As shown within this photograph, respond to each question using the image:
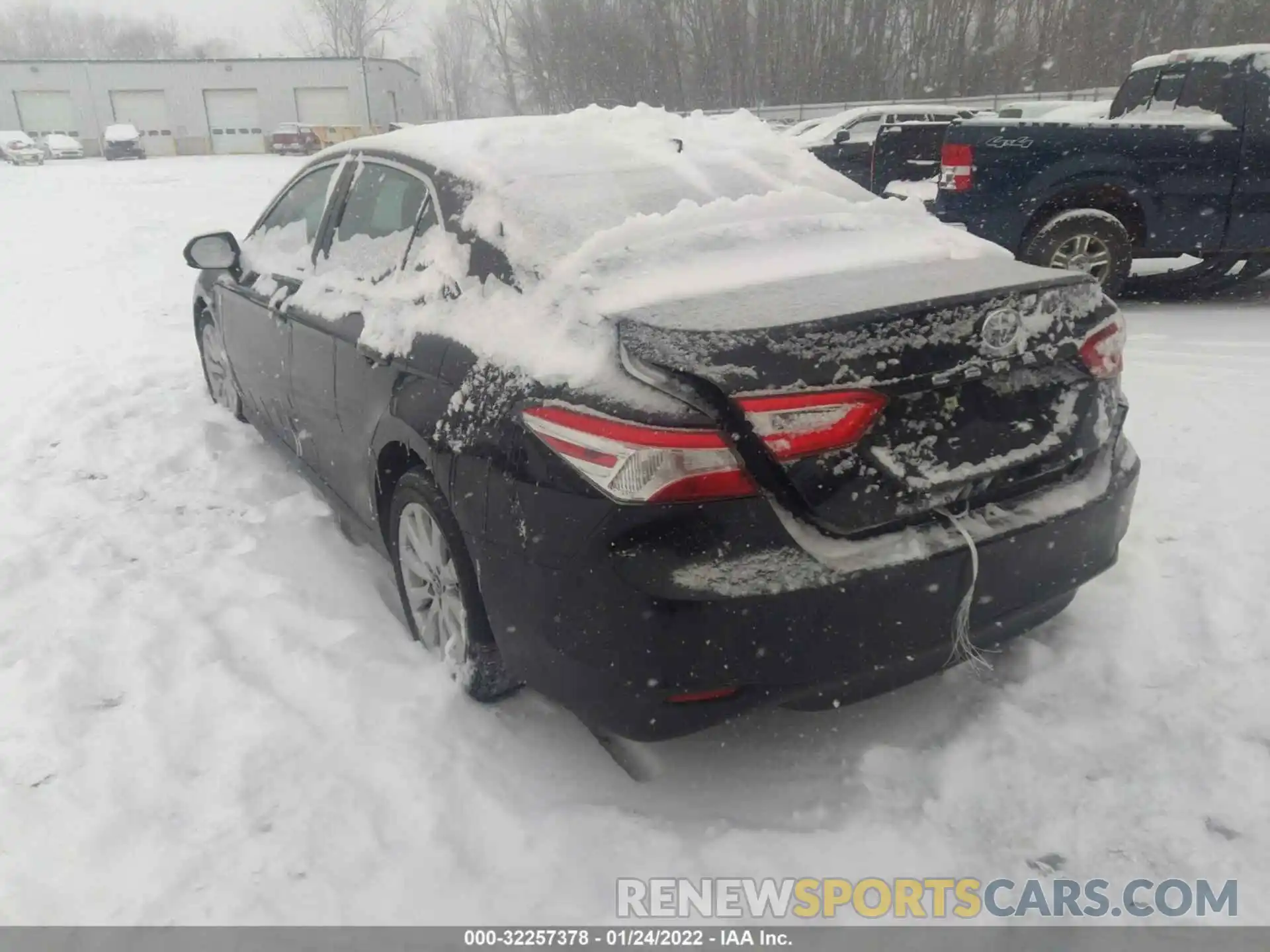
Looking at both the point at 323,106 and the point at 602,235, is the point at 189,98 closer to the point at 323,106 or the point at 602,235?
the point at 323,106

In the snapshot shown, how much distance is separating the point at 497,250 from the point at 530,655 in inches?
44.7

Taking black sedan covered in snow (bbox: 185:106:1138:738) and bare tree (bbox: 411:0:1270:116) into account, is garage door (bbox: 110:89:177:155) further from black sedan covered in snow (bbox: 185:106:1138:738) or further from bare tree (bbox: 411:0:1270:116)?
black sedan covered in snow (bbox: 185:106:1138:738)

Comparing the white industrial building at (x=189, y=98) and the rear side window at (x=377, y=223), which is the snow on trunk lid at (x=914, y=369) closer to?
the rear side window at (x=377, y=223)

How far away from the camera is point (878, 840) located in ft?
7.13

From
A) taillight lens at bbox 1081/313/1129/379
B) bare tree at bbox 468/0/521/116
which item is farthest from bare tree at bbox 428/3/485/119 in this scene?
taillight lens at bbox 1081/313/1129/379

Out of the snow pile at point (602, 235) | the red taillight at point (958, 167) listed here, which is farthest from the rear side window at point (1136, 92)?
the snow pile at point (602, 235)

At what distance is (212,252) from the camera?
164 inches

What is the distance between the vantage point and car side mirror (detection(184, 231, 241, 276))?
4160 millimetres

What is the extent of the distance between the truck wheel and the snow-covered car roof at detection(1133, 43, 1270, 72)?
151cm

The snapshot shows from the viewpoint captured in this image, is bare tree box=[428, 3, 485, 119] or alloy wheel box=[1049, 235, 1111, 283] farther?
bare tree box=[428, 3, 485, 119]

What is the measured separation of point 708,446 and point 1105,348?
1243mm

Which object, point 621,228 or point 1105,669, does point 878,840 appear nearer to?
point 1105,669

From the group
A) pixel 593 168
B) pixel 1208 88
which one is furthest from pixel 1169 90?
pixel 593 168

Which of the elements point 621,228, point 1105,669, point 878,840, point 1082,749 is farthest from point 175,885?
point 1105,669
